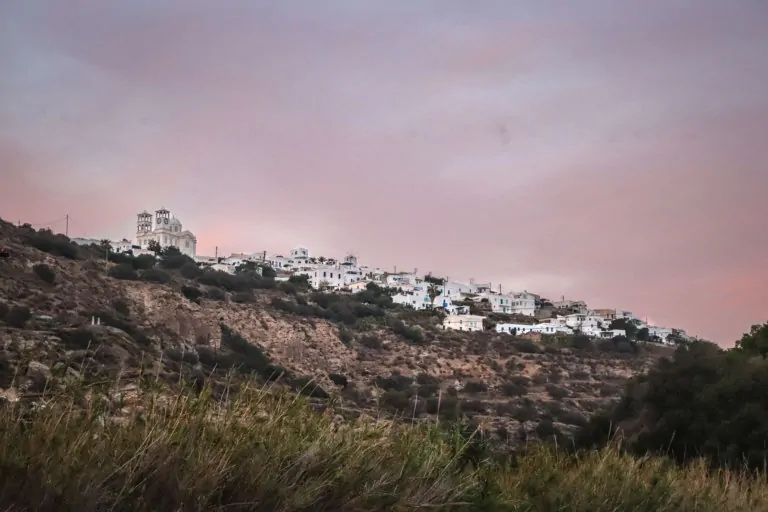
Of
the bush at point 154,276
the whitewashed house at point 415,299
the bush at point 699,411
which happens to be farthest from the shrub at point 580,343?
the bush at point 699,411

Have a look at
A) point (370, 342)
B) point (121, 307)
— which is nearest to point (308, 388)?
point (121, 307)

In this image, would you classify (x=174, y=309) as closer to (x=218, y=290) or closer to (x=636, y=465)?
(x=218, y=290)

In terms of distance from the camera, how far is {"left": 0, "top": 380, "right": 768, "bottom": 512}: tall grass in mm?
3311

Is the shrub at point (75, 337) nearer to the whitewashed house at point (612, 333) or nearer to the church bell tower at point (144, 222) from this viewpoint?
the whitewashed house at point (612, 333)

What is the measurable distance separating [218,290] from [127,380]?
4785cm

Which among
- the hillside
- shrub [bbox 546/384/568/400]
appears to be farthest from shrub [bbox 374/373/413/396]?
shrub [bbox 546/384/568/400]

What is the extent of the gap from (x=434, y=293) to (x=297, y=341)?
64.7 metres

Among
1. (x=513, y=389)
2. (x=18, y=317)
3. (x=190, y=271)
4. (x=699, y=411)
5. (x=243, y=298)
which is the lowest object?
(x=513, y=389)

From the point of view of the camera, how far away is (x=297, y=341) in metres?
48.3

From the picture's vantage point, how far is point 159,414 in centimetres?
416

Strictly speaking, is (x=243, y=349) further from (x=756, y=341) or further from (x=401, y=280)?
(x=401, y=280)

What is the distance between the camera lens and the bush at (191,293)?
48688 millimetres

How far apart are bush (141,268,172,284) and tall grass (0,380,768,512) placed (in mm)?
45075

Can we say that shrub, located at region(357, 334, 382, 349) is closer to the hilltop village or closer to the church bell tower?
the hilltop village
